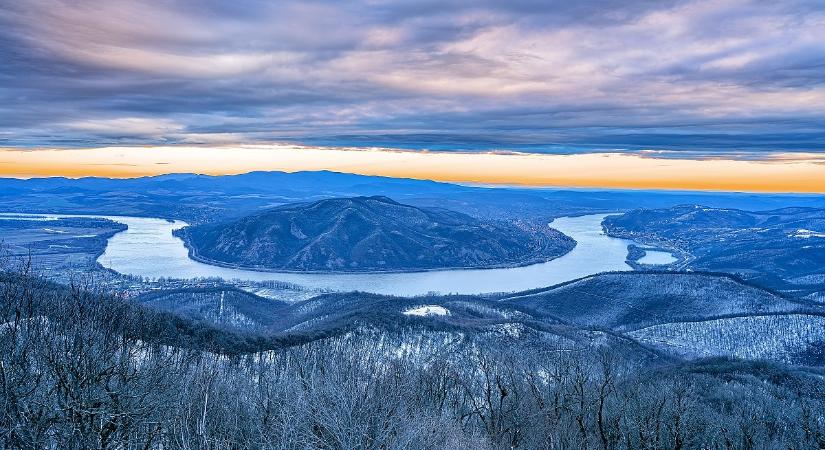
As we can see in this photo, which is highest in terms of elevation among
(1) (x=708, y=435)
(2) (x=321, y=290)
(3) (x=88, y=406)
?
(3) (x=88, y=406)

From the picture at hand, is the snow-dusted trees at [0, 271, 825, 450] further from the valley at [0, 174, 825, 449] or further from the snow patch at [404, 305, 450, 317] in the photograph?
the snow patch at [404, 305, 450, 317]

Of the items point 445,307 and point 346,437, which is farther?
point 445,307

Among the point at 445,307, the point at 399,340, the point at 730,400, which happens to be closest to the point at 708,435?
the point at 730,400

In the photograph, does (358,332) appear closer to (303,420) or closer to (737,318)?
(303,420)

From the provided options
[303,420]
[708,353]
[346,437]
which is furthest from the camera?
[708,353]

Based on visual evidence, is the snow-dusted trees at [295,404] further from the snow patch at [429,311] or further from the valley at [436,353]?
the snow patch at [429,311]

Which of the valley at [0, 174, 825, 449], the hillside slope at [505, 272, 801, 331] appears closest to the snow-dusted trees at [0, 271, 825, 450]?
the valley at [0, 174, 825, 449]

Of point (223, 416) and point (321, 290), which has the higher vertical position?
point (223, 416)

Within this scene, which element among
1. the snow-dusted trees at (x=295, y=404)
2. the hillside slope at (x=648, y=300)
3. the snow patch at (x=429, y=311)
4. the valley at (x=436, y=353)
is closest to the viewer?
the snow-dusted trees at (x=295, y=404)

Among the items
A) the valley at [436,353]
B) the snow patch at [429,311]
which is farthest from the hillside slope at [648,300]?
the snow patch at [429,311]

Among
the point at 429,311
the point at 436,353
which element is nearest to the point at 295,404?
the point at 436,353

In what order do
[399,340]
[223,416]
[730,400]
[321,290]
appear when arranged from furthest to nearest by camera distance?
[321,290], [399,340], [730,400], [223,416]
